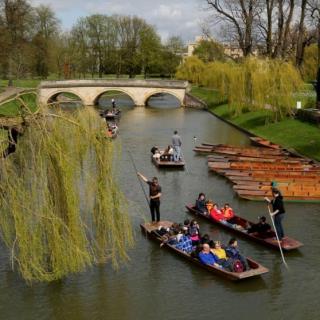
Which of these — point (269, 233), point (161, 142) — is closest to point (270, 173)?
point (269, 233)

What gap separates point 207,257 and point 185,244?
1.14m

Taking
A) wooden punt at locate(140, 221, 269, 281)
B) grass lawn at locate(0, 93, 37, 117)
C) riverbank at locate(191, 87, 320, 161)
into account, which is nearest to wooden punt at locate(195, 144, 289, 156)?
riverbank at locate(191, 87, 320, 161)

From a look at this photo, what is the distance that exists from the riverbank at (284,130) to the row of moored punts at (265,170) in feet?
2.54

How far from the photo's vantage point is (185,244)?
47.9 ft

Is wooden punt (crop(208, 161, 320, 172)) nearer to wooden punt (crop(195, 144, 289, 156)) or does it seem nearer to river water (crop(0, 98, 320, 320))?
wooden punt (crop(195, 144, 289, 156))

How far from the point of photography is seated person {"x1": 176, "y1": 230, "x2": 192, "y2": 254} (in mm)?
14516

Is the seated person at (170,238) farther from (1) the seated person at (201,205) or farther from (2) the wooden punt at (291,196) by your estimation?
(2) the wooden punt at (291,196)

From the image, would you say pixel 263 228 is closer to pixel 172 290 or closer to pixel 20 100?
pixel 172 290

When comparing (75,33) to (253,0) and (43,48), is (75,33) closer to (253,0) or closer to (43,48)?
(43,48)

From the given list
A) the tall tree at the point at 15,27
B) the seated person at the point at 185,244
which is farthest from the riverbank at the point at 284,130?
the tall tree at the point at 15,27

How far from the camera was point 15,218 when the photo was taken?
10.7m

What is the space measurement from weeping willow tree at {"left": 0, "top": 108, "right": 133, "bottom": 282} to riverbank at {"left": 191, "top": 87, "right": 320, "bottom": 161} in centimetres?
1752

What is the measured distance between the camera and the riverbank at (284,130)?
29075 millimetres

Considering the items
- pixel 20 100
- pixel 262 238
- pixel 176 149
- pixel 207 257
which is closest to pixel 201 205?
pixel 262 238
